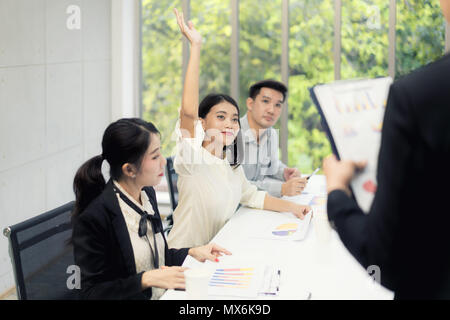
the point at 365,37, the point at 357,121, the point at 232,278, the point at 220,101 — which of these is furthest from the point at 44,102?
the point at 357,121

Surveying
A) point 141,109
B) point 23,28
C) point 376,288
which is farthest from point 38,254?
point 141,109

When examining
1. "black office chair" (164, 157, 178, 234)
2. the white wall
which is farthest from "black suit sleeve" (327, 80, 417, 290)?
the white wall

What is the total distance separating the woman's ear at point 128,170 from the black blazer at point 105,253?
81 millimetres

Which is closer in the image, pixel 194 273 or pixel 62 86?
pixel 194 273

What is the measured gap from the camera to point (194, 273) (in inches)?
61.4

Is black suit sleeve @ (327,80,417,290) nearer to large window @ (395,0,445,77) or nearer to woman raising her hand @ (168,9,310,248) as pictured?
woman raising her hand @ (168,9,310,248)

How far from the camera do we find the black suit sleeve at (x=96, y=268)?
1.67 m

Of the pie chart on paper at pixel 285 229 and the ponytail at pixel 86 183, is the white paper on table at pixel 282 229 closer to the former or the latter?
the pie chart on paper at pixel 285 229

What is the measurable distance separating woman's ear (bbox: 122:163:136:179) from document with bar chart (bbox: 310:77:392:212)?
928 mm

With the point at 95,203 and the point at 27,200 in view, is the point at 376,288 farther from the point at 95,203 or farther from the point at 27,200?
the point at 27,200

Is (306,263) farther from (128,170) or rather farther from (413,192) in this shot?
(413,192)

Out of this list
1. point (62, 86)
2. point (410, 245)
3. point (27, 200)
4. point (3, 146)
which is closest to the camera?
point (410, 245)

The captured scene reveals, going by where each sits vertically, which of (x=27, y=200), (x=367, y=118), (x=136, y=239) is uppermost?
(x=367, y=118)

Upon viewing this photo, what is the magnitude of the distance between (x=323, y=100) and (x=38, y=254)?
1072 millimetres
